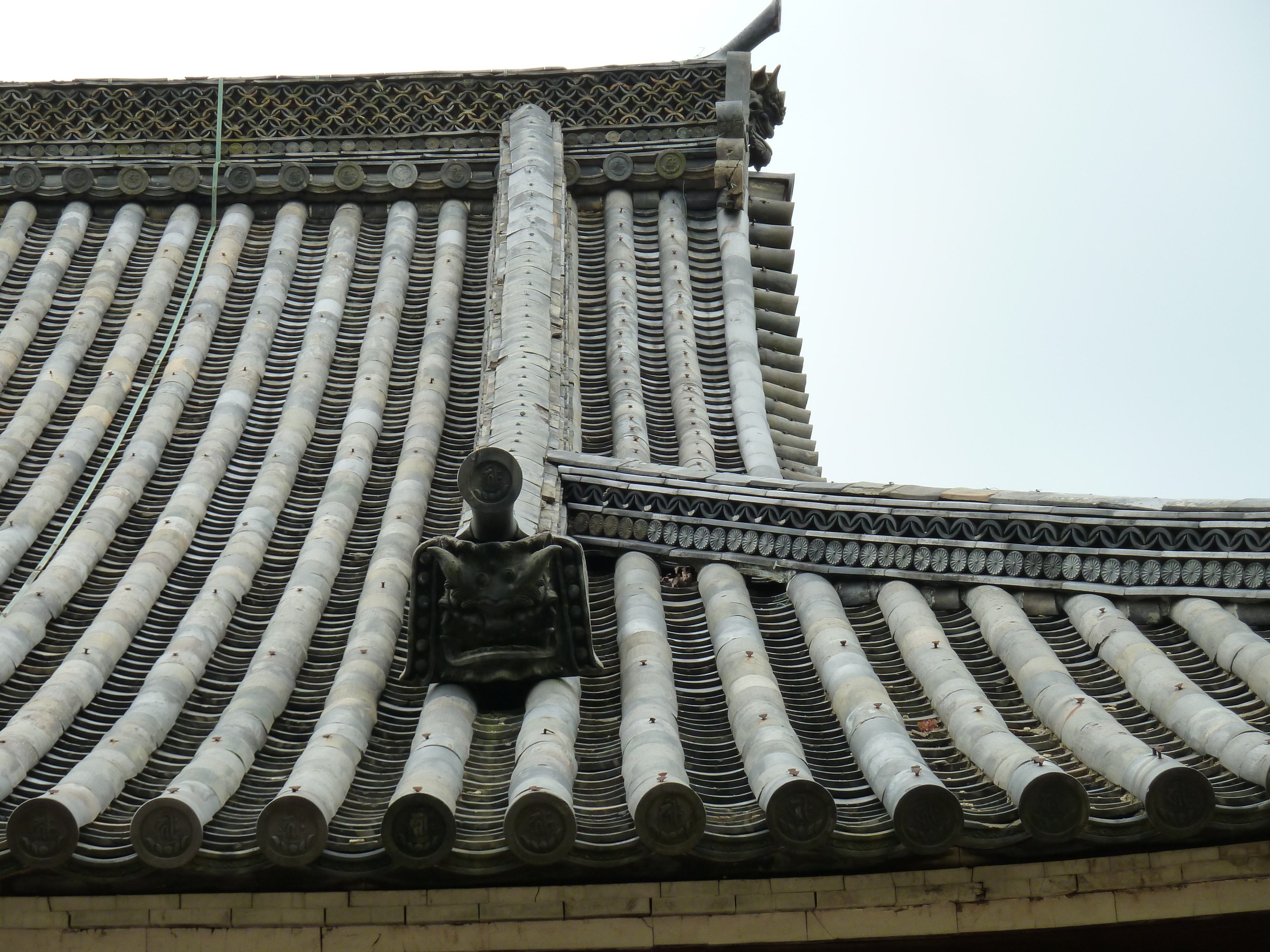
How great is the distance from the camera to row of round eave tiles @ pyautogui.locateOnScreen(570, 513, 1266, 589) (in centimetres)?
613

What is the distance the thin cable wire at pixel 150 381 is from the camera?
688cm

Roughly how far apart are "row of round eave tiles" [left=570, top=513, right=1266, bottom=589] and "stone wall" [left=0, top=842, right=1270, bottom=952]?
1818mm

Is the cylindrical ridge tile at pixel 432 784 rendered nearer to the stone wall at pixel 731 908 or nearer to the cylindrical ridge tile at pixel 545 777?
the cylindrical ridge tile at pixel 545 777

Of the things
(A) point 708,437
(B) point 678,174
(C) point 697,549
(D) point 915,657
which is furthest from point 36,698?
(B) point 678,174

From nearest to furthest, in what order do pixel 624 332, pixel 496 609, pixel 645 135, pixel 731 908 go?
pixel 731 908, pixel 496 609, pixel 624 332, pixel 645 135

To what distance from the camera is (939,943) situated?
464cm

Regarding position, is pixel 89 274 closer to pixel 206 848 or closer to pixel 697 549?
pixel 697 549

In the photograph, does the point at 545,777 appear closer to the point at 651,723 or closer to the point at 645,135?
the point at 651,723

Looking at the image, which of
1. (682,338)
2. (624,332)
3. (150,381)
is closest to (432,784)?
(150,381)

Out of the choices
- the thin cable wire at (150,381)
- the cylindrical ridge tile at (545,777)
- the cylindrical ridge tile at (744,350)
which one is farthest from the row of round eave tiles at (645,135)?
the cylindrical ridge tile at (545,777)

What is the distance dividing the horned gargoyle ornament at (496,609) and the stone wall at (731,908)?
41.9 inches

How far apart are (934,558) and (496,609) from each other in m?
2.03

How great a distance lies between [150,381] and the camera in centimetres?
858

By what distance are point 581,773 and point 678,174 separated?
6.42 metres
